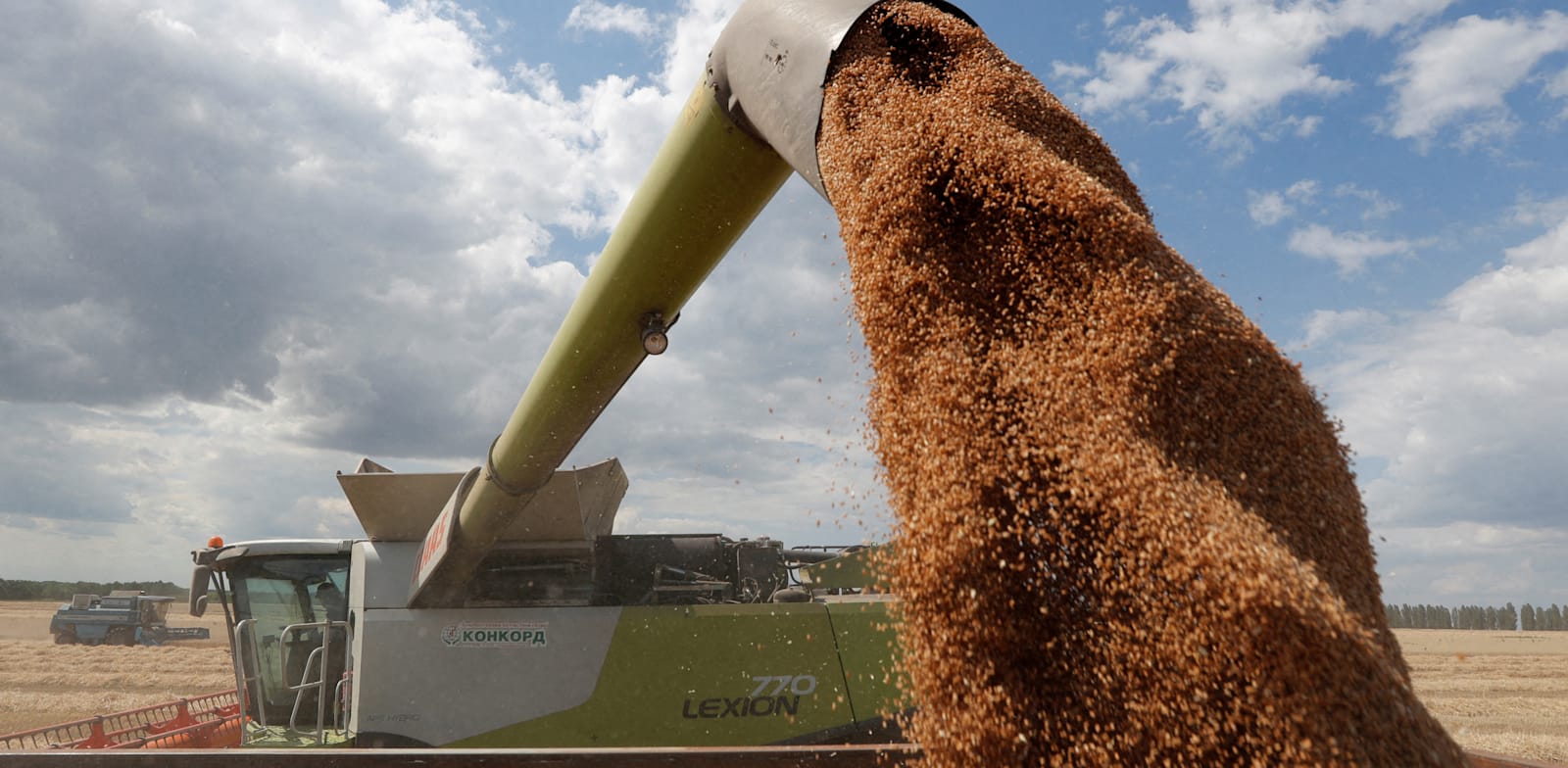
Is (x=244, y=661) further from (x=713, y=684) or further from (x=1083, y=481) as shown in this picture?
(x=1083, y=481)

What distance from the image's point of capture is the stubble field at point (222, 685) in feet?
32.6

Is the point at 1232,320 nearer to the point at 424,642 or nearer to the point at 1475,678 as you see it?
the point at 424,642

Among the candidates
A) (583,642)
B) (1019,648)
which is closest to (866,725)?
(583,642)

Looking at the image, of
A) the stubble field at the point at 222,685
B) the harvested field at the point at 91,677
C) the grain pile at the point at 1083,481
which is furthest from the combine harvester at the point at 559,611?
the harvested field at the point at 91,677

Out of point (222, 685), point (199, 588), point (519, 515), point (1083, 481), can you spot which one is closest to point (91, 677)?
point (222, 685)

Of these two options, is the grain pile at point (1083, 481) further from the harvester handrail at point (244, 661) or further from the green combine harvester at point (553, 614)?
the harvester handrail at point (244, 661)

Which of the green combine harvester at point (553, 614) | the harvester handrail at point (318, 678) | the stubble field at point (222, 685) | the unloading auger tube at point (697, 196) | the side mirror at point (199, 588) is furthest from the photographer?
the stubble field at point (222, 685)

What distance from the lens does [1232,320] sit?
207 cm

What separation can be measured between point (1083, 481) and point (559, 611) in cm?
315

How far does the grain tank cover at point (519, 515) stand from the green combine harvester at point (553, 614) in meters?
0.01

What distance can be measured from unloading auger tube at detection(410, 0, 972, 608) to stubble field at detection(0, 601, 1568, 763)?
19.3ft

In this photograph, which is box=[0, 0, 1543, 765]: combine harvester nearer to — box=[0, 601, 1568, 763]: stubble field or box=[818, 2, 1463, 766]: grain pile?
box=[818, 2, 1463, 766]: grain pile

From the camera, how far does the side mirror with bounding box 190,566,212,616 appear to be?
16.5 feet

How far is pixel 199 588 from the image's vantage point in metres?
5.04
